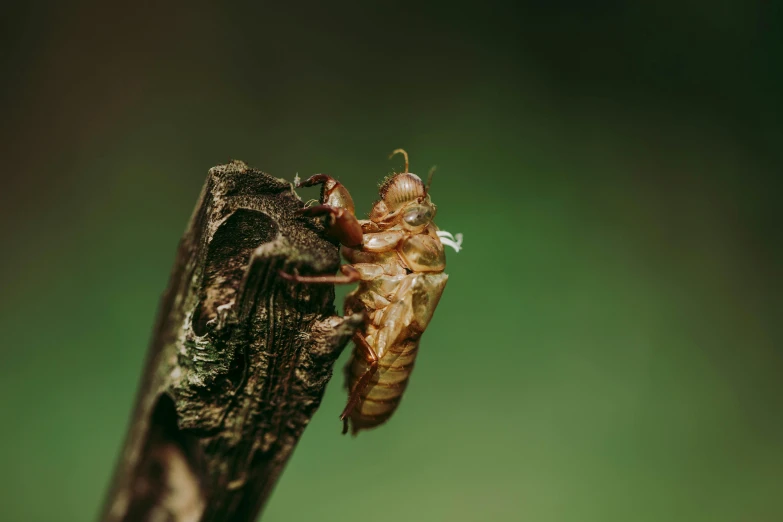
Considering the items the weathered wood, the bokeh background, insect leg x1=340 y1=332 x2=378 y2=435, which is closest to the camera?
the weathered wood

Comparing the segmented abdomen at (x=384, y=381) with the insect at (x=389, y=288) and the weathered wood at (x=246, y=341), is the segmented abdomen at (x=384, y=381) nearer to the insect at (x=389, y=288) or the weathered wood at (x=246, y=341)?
the insect at (x=389, y=288)

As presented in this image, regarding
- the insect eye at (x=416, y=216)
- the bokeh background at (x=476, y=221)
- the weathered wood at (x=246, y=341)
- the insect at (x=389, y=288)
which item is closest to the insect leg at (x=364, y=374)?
the insect at (x=389, y=288)

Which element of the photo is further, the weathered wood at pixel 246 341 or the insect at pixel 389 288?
the insect at pixel 389 288

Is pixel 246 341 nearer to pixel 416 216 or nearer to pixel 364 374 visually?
pixel 364 374

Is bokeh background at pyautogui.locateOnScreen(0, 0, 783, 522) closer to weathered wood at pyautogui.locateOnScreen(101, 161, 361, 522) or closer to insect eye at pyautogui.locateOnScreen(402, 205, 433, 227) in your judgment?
insect eye at pyautogui.locateOnScreen(402, 205, 433, 227)

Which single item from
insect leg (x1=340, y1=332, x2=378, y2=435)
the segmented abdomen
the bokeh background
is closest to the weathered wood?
insect leg (x1=340, y1=332, x2=378, y2=435)

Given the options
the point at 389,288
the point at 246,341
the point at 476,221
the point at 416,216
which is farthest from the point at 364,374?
the point at 476,221

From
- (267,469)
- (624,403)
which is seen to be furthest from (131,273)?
(624,403)
